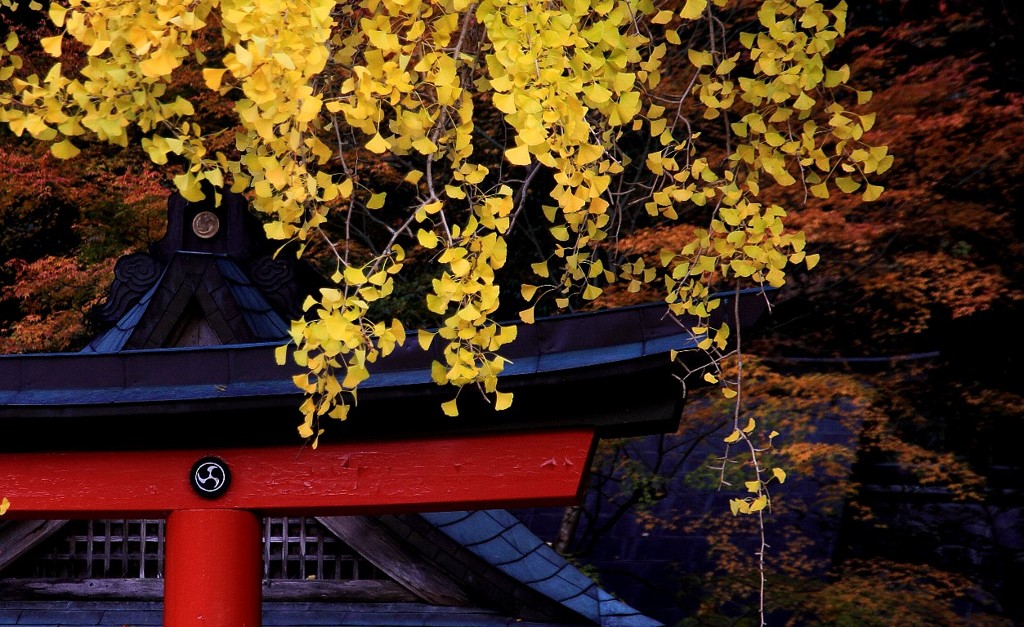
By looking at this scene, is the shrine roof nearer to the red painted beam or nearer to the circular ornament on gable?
the red painted beam

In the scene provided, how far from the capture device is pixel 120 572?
6.00 m

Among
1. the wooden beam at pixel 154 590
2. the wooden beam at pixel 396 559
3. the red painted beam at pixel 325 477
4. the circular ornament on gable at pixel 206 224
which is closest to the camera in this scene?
the red painted beam at pixel 325 477

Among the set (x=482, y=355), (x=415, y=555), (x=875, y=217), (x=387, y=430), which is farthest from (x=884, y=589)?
(x=482, y=355)

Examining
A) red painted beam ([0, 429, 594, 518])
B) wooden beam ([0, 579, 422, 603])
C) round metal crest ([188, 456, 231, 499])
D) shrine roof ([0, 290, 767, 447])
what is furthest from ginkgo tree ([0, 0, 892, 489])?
wooden beam ([0, 579, 422, 603])

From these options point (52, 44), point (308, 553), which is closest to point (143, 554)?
point (308, 553)

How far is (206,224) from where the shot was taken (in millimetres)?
5062

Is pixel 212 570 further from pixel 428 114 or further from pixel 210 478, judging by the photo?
pixel 428 114

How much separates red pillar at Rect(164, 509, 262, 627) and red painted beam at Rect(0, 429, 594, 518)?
66 millimetres

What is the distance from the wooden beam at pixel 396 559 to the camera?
568 centimetres

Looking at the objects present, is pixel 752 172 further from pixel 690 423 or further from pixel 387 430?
pixel 690 423

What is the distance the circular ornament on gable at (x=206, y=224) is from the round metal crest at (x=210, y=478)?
3.63ft

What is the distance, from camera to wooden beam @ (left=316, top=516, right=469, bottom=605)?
18.6ft

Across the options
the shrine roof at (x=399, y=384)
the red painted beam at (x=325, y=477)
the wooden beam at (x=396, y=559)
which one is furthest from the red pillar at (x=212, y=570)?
the wooden beam at (x=396, y=559)

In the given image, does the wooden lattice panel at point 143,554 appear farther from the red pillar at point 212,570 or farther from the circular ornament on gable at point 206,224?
the circular ornament on gable at point 206,224
